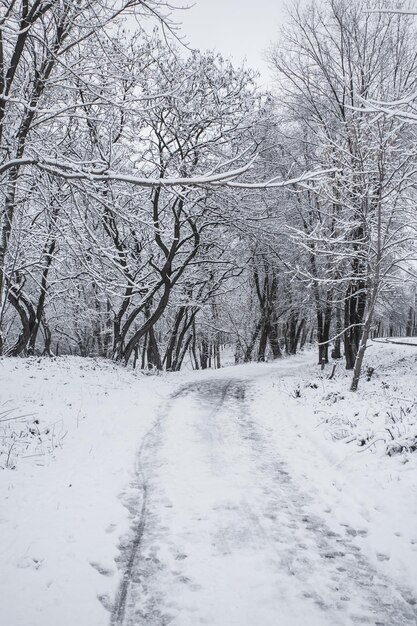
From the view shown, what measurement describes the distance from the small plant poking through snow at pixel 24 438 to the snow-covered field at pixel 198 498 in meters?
0.03

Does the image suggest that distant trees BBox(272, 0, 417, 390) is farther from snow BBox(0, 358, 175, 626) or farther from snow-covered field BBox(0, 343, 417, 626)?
snow BBox(0, 358, 175, 626)

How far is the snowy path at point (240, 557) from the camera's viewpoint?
3.28 metres

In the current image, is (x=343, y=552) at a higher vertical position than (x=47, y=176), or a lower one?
lower

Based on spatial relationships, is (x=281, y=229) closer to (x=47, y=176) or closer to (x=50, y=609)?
(x=47, y=176)

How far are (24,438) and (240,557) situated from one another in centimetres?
480

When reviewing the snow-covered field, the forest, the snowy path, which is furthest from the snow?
the forest

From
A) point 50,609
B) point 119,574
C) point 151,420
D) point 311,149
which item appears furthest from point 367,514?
point 311,149

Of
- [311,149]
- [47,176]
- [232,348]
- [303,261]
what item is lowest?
[232,348]

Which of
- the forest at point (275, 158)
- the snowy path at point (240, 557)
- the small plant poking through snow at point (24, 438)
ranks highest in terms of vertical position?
the forest at point (275, 158)

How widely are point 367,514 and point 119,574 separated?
3114 millimetres

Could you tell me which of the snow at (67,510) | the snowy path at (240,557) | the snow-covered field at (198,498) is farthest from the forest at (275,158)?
the snowy path at (240,557)

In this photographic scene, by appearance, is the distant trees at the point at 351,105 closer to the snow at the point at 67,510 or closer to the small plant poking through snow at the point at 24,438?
the snow at the point at 67,510

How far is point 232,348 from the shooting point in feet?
242

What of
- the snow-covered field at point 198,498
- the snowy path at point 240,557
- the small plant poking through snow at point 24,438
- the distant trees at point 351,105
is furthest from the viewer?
the distant trees at point 351,105
